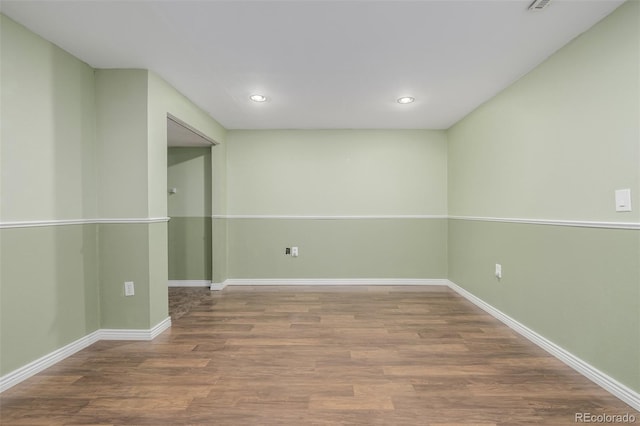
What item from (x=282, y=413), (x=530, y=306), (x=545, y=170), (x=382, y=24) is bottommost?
(x=282, y=413)

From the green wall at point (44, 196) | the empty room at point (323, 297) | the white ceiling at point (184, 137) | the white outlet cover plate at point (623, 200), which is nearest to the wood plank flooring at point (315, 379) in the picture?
the empty room at point (323, 297)

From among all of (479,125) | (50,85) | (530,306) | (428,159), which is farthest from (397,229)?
(50,85)

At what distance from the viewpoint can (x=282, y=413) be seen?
157cm

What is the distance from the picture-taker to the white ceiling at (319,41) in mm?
1669

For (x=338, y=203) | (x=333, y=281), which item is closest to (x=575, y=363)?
(x=333, y=281)

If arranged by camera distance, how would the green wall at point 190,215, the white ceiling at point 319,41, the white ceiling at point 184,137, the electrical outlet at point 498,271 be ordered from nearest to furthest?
1. the white ceiling at point 319,41
2. the electrical outlet at point 498,271
3. the white ceiling at point 184,137
4. the green wall at point 190,215

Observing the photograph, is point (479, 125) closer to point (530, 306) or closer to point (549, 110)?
point (549, 110)

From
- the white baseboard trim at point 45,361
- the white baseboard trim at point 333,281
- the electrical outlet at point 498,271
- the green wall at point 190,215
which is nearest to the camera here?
the white baseboard trim at point 45,361

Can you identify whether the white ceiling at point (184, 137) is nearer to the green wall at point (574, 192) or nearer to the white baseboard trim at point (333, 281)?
the white baseboard trim at point (333, 281)

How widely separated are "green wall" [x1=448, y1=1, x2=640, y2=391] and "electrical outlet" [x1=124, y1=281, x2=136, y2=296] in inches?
128

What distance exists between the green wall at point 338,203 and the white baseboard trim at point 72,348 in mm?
1702

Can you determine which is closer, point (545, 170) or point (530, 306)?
point (545, 170)

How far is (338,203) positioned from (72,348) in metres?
3.08

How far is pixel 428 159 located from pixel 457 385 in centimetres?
303
